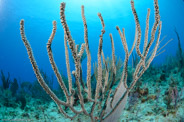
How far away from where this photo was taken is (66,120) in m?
3.53

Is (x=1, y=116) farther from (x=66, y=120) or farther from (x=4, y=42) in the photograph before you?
(x=4, y=42)

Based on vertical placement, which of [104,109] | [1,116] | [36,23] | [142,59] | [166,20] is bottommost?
[1,116]

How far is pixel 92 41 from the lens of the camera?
273 feet

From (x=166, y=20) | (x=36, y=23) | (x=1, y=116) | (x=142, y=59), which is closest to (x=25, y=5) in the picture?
(x=36, y=23)

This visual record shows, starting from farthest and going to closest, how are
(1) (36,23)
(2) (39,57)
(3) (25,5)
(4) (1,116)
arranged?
(2) (39,57) < (1) (36,23) < (3) (25,5) < (4) (1,116)

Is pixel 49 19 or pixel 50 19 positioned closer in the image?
pixel 49 19

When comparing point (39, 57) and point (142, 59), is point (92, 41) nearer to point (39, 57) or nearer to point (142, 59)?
point (39, 57)

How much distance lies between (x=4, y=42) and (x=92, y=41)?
140ft

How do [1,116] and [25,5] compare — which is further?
[25,5]

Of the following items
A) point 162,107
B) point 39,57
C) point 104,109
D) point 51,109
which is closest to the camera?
point 104,109

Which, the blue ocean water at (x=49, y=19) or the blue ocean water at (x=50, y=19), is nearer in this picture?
the blue ocean water at (x=50, y=19)

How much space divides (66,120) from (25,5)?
140 ft

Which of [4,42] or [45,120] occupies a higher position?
[4,42]

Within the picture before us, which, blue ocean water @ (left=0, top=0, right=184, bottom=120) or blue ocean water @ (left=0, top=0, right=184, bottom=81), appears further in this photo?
blue ocean water @ (left=0, top=0, right=184, bottom=81)
